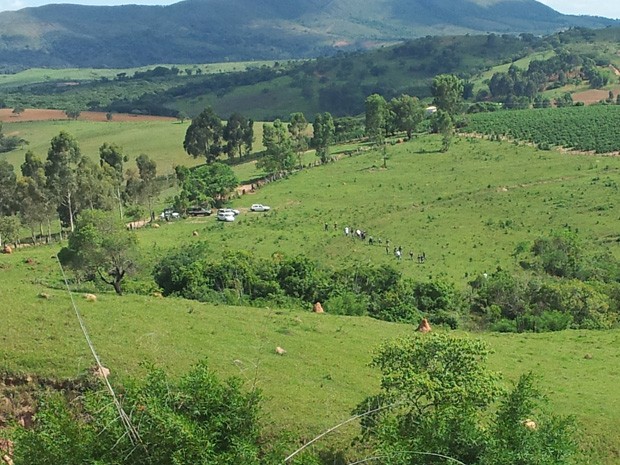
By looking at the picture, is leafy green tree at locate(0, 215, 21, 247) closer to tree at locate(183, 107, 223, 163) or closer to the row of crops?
tree at locate(183, 107, 223, 163)

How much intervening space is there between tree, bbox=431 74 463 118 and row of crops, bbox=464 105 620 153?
491 centimetres

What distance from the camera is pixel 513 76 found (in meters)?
161

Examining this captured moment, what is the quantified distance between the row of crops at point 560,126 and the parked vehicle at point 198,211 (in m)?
49.3

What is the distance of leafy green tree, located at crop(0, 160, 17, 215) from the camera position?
58844mm

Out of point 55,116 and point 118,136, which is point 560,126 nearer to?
point 118,136

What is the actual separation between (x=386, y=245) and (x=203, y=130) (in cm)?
5445

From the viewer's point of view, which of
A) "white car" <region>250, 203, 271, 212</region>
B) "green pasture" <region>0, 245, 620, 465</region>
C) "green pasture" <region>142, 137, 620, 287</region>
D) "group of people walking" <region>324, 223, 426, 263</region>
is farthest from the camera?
"white car" <region>250, 203, 271, 212</region>

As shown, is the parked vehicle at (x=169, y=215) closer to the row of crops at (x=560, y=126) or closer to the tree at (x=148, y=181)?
the tree at (x=148, y=181)

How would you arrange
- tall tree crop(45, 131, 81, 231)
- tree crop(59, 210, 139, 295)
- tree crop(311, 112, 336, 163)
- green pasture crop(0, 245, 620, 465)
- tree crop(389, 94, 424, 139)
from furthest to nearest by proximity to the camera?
1. tree crop(389, 94, 424, 139)
2. tree crop(311, 112, 336, 163)
3. tall tree crop(45, 131, 81, 231)
4. tree crop(59, 210, 139, 295)
5. green pasture crop(0, 245, 620, 465)

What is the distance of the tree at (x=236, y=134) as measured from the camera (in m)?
101

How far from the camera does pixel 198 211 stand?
2623 inches

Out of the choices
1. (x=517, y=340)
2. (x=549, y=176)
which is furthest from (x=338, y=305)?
(x=549, y=176)

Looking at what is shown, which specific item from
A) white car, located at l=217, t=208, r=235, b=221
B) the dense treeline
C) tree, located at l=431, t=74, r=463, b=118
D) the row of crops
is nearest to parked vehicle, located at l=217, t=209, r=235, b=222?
white car, located at l=217, t=208, r=235, b=221

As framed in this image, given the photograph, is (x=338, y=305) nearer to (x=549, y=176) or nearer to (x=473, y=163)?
(x=549, y=176)
